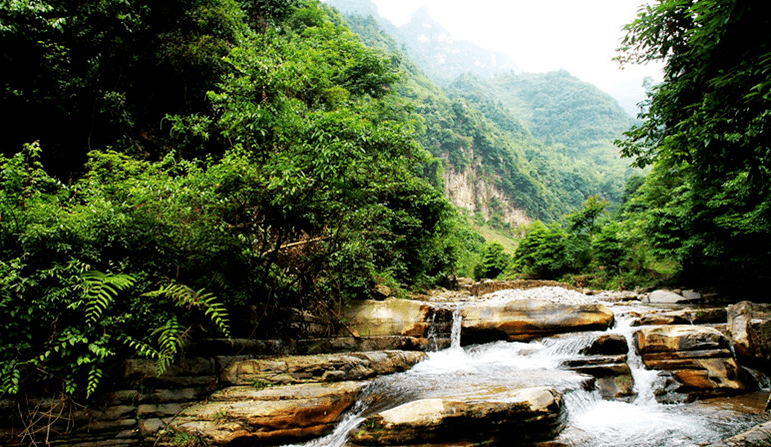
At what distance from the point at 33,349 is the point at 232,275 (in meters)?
2.82

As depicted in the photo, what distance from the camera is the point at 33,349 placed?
4.39 m

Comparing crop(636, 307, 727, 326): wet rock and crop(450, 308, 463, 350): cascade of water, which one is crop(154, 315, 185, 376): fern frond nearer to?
crop(450, 308, 463, 350): cascade of water

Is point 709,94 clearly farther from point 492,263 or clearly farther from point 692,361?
point 492,263

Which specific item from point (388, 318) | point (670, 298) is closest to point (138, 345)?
point (388, 318)

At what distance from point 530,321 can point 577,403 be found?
172 inches

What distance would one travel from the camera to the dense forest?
443 cm

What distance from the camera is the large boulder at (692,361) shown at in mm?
6902

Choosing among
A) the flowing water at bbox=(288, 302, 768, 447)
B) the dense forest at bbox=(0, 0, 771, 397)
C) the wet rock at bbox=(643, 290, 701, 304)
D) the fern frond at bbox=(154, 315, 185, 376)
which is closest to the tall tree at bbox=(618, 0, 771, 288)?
the dense forest at bbox=(0, 0, 771, 397)

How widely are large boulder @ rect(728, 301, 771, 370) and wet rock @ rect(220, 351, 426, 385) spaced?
7366 millimetres

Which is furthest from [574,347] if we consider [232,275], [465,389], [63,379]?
[63,379]

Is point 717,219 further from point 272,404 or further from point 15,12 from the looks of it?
point 15,12

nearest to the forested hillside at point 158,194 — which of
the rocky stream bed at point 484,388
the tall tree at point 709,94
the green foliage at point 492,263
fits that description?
the rocky stream bed at point 484,388

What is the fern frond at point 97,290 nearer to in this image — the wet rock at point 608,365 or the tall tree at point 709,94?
the tall tree at point 709,94

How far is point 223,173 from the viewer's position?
559 cm
